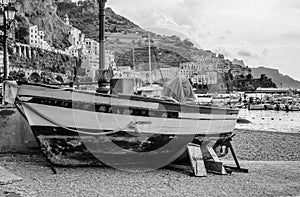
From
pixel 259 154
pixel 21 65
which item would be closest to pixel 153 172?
pixel 259 154

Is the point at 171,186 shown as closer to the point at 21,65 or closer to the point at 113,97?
the point at 113,97

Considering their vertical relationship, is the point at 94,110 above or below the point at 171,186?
above

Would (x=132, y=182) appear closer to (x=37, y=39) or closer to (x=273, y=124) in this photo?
(x=273, y=124)

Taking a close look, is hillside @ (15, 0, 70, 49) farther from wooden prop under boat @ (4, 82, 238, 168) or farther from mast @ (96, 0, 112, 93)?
wooden prop under boat @ (4, 82, 238, 168)

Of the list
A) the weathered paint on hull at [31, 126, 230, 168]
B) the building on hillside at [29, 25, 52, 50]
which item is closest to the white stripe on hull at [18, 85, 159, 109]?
the weathered paint on hull at [31, 126, 230, 168]

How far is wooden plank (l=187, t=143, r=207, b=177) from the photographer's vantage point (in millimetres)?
9145

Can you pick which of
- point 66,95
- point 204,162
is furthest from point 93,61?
point 204,162

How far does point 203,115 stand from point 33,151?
4.80 metres

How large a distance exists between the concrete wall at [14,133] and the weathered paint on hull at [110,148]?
6.39 ft

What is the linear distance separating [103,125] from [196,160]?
8.10 ft

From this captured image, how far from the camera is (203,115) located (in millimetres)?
10023

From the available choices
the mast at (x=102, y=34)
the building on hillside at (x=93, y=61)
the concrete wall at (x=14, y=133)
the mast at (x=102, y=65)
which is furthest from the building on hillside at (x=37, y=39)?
the mast at (x=102, y=65)

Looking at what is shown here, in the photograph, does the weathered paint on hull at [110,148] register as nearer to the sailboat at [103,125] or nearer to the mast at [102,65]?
the sailboat at [103,125]

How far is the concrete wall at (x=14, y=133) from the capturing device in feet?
33.8
